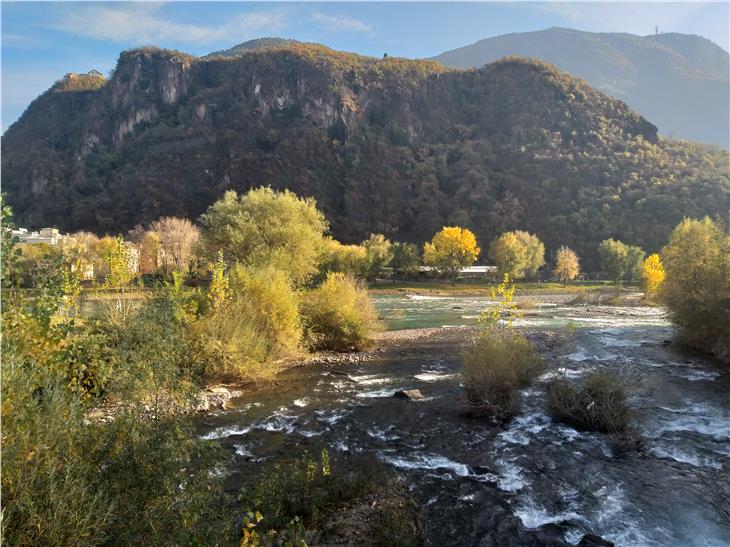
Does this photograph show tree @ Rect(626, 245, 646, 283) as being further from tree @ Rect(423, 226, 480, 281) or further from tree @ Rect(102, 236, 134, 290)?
tree @ Rect(102, 236, 134, 290)

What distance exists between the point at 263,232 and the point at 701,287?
102 ft

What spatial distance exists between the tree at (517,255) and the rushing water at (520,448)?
70538 mm

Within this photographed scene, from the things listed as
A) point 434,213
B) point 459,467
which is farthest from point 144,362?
point 434,213

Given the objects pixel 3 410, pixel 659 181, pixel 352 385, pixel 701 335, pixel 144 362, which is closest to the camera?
pixel 3 410

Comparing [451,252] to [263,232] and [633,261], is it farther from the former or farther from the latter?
[263,232]

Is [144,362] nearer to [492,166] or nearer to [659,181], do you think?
[659,181]

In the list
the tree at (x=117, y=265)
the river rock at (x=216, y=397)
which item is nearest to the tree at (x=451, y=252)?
the river rock at (x=216, y=397)

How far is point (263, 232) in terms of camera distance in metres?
40.1

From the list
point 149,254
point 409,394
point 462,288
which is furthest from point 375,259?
point 409,394

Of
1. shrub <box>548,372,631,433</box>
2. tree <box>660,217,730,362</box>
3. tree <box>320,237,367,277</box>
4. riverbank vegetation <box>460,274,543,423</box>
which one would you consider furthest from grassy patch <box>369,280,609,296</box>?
shrub <box>548,372,631,433</box>

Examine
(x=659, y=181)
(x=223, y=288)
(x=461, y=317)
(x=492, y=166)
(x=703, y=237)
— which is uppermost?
(x=492, y=166)

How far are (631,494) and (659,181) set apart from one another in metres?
141

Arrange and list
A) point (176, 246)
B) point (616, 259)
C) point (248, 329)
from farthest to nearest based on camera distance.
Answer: point (616, 259) → point (176, 246) → point (248, 329)

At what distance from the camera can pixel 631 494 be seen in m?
11.0
